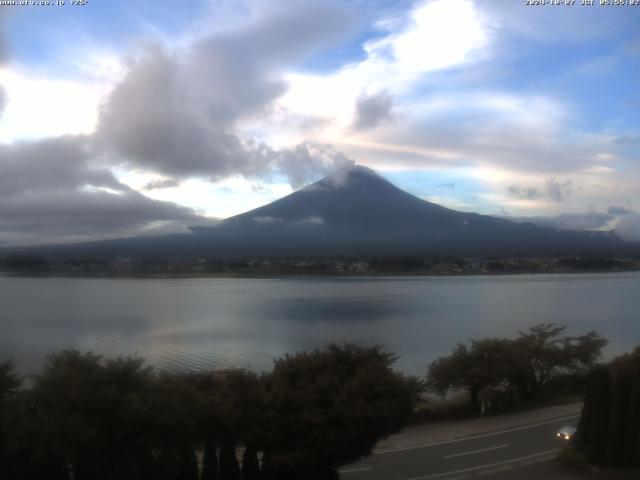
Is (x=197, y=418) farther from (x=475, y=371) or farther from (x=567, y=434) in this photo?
(x=475, y=371)

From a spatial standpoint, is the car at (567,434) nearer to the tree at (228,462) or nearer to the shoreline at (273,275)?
the tree at (228,462)

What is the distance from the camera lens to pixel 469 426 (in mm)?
13148

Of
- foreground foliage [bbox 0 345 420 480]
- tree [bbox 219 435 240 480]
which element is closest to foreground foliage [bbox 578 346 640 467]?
foreground foliage [bbox 0 345 420 480]

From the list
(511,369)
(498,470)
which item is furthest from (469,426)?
(498,470)

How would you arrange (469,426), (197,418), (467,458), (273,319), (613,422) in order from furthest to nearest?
(273,319) < (469,426) < (467,458) < (613,422) < (197,418)

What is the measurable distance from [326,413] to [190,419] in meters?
1.57

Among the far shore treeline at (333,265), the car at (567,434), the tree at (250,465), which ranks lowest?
the car at (567,434)

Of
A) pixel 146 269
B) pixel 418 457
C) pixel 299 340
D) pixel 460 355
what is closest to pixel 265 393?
pixel 418 457

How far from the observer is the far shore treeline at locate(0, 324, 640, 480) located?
6574 millimetres

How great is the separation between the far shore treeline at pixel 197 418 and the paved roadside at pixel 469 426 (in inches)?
125

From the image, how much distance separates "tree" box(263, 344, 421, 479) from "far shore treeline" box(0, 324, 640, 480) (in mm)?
13

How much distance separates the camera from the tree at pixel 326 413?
24.5 feet

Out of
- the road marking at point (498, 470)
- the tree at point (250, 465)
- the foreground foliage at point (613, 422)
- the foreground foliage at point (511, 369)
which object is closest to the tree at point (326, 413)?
the tree at point (250, 465)

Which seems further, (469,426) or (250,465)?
(469,426)
